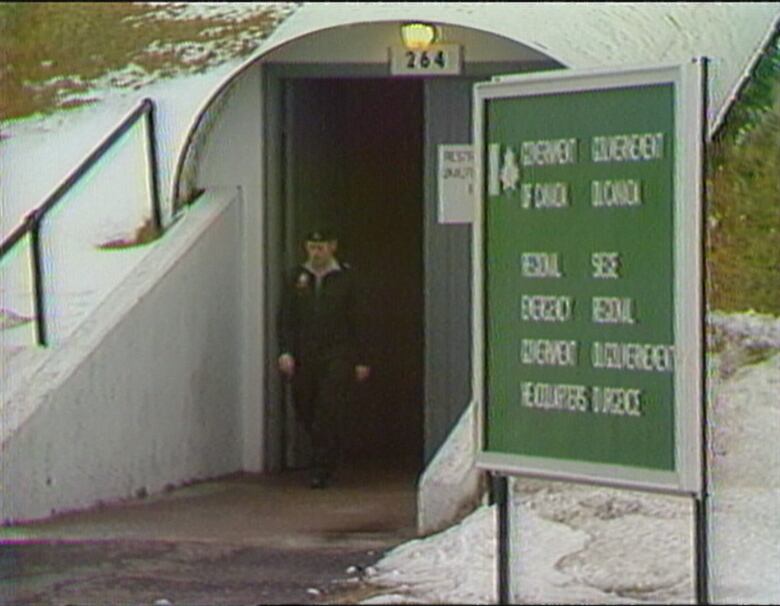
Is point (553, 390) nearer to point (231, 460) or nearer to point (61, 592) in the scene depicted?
point (61, 592)

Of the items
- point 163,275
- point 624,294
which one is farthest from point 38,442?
point 624,294

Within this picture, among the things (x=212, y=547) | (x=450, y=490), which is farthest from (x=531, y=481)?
(x=212, y=547)

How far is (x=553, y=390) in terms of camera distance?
25.5ft

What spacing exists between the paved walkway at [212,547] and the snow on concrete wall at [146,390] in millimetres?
188

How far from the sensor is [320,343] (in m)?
13.4

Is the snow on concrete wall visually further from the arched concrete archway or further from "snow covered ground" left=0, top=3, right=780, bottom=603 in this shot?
"snow covered ground" left=0, top=3, right=780, bottom=603

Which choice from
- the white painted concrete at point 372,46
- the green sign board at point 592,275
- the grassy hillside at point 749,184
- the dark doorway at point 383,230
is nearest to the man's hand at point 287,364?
the dark doorway at point 383,230

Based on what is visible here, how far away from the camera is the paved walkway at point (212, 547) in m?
9.94

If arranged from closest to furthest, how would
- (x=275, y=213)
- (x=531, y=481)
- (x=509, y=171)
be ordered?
(x=509, y=171) → (x=531, y=481) → (x=275, y=213)

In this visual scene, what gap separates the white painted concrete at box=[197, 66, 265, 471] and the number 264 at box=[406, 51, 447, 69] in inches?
44.9

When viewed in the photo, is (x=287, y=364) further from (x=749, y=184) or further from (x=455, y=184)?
(x=749, y=184)

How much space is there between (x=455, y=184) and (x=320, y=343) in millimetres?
1384

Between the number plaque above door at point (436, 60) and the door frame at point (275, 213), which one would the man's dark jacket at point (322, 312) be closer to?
the door frame at point (275, 213)

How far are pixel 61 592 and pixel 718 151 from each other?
4.71 metres
